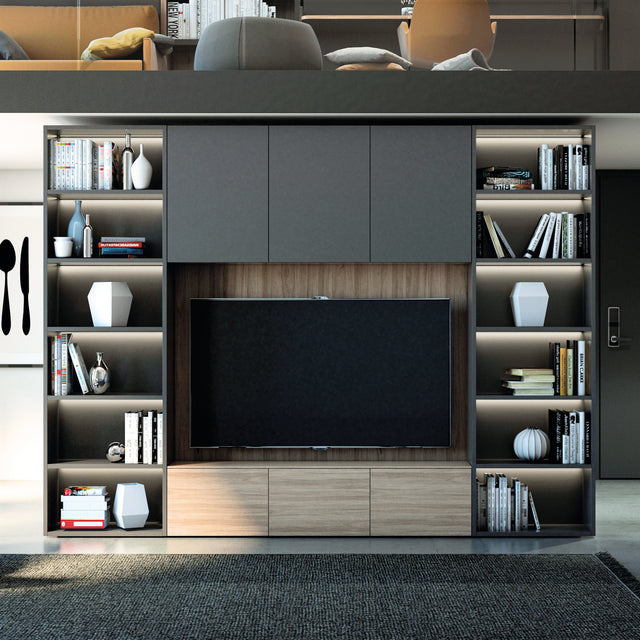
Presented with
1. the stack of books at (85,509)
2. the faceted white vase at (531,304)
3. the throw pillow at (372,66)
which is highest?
the throw pillow at (372,66)

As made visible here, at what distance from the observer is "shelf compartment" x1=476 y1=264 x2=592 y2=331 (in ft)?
14.9

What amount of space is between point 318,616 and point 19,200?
12.8 feet

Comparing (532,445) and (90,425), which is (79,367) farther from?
(532,445)

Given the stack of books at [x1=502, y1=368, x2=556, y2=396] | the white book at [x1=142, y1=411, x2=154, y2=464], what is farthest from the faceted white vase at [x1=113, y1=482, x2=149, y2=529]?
the stack of books at [x1=502, y1=368, x2=556, y2=396]

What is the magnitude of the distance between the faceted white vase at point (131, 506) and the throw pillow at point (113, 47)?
2.44 metres

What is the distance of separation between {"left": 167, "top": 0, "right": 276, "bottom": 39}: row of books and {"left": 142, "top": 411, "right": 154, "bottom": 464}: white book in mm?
2711

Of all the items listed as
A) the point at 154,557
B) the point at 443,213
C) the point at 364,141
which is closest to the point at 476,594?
the point at 154,557

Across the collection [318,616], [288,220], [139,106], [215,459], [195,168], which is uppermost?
[139,106]

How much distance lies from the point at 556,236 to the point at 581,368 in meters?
0.74

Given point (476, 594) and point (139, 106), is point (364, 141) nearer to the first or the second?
point (139, 106)

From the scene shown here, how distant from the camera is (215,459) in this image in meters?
4.60

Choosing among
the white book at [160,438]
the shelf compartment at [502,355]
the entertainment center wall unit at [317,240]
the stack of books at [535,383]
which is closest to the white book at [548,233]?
the entertainment center wall unit at [317,240]

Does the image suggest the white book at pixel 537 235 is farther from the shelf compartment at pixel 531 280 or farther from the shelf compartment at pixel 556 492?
the shelf compartment at pixel 556 492

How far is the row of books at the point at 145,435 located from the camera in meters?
4.33
